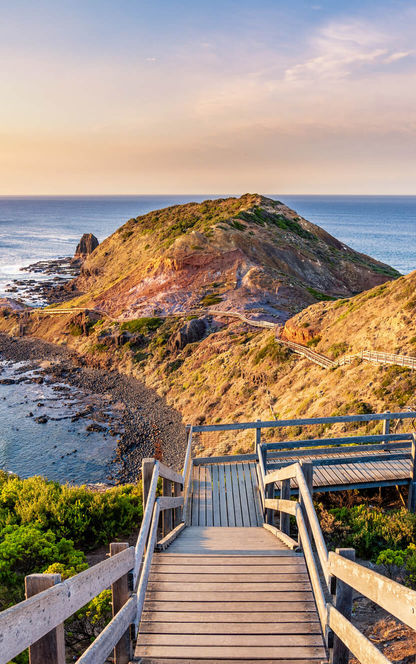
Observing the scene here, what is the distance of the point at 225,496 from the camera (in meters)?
9.67

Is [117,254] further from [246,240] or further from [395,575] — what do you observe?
[395,575]

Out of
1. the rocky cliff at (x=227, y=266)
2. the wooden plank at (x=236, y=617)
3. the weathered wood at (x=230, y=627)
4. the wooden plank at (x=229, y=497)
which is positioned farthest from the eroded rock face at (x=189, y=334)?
the weathered wood at (x=230, y=627)

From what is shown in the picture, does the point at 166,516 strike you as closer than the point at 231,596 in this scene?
No

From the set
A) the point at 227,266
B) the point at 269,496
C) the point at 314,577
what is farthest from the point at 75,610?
the point at 227,266

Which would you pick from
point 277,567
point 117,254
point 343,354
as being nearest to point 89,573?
point 277,567

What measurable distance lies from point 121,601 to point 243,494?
228 inches

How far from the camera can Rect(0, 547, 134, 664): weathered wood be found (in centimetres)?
221

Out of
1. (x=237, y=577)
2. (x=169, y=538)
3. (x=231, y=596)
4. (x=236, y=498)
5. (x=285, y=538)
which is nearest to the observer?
(x=231, y=596)

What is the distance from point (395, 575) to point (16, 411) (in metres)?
32.4

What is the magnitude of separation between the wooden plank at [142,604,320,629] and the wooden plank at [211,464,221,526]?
4.11 metres

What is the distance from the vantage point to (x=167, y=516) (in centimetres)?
746

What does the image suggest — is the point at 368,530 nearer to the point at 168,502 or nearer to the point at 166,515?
the point at 166,515

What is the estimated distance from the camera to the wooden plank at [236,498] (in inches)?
346

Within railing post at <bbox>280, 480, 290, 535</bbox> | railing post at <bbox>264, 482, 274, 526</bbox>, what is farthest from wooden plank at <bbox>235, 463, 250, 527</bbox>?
railing post at <bbox>280, 480, 290, 535</bbox>
